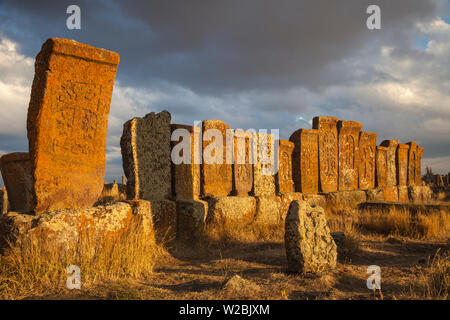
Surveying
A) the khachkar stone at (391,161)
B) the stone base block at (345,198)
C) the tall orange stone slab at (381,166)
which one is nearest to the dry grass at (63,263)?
the stone base block at (345,198)

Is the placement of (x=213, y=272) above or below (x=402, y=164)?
below

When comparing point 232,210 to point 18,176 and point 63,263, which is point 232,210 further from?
point 18,176

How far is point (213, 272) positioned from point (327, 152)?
5874 millimetres

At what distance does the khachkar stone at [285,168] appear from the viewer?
24.0ft

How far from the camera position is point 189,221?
4.95 m

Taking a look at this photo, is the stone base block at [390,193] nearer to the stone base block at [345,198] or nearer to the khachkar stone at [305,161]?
the stone base block at [345,198]

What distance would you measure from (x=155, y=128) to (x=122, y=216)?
1465 millimetres

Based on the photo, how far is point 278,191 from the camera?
7160 mm

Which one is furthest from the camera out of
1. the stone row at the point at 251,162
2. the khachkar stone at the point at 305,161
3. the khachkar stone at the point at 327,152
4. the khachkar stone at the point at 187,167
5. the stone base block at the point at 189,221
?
the khachkar stone at the point at 327,152

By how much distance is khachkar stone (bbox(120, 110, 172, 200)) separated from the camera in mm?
4559

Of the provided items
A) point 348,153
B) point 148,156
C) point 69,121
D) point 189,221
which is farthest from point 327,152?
point 69,121

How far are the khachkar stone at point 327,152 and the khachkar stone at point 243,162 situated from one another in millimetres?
2484
